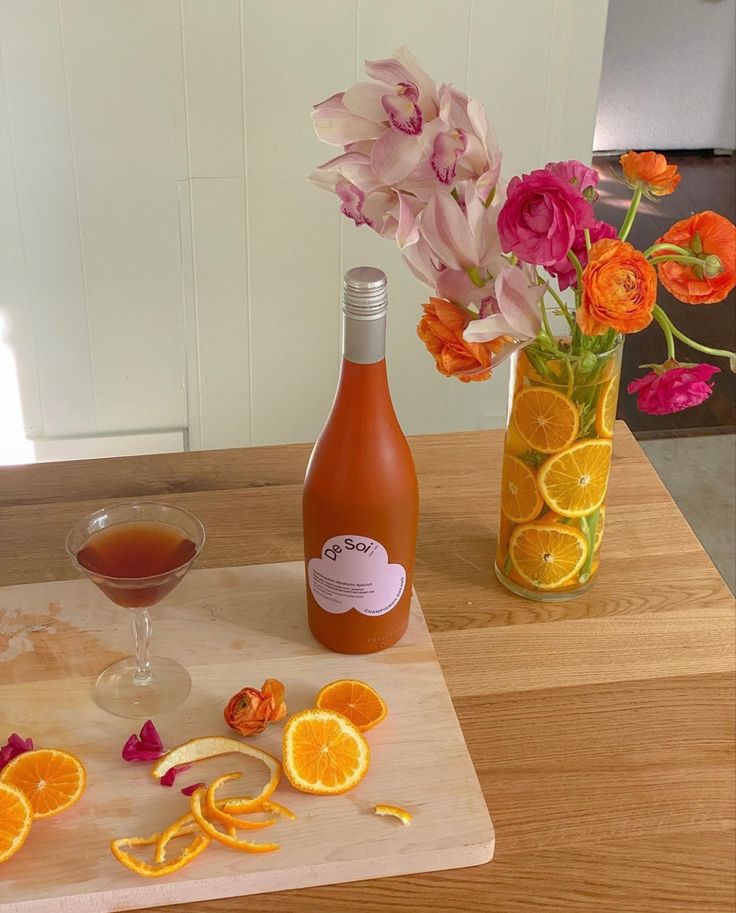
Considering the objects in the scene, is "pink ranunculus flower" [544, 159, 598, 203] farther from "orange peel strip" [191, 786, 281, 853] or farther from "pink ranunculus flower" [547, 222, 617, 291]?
"orange peel strip" [191, 786, 281, 853]

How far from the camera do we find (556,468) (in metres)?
1.08

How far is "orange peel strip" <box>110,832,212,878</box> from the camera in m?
0.83

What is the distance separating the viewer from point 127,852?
0.85 metres

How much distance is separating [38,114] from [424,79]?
1328 millimetres

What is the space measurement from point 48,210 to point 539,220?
57.3 inches

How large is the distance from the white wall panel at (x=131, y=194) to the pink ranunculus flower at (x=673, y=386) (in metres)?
1.33

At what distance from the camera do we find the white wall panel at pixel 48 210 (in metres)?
1.95

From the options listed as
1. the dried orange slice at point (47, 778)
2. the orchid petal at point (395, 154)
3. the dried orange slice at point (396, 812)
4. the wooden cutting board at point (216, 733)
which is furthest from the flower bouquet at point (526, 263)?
the dried orange slice at point (47, 778)

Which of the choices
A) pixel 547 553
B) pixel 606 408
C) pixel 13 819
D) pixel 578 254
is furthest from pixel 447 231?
pixel 13 819

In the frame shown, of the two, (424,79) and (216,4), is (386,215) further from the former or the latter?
(216,4)

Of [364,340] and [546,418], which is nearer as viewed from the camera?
[364,340]

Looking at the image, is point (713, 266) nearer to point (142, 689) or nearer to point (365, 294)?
point (365, 294)

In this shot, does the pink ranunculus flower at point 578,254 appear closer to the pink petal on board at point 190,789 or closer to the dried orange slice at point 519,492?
the dried orange slice at point 519,492

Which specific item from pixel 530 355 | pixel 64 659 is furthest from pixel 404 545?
pixel 64 659
